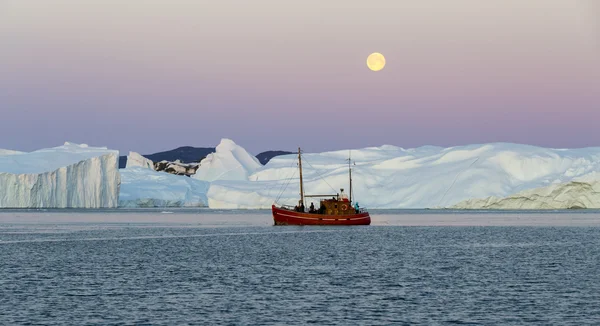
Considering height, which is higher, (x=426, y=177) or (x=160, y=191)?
(x=426, y=177)

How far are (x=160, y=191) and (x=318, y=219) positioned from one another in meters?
76.6

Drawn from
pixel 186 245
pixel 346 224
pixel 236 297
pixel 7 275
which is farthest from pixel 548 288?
pixel 346 224

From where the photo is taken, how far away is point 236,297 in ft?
85.9

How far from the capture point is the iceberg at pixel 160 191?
14600 cm

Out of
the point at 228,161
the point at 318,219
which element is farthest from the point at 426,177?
the point at 228,161

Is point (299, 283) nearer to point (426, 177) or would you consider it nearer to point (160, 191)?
point (426, 177)

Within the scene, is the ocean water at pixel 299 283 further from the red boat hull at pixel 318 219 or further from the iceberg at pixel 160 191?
the iceberg at pixel 160 191

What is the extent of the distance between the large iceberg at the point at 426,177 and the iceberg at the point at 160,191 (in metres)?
17.1

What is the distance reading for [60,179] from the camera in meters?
116

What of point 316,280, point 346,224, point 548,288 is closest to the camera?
point 548,288

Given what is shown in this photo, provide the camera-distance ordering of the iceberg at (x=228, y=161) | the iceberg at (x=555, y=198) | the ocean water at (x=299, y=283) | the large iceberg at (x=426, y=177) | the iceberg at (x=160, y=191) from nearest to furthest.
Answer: the ocean water at (x=299, y=283) < the iceberg at (x=555, y=198) < the large iceberg at (x=426, y=177) < the iceberg at (x=160, y=191) < the iceberg at (x=228, y=161)

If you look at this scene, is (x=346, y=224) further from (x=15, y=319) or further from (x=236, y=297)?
(x=15, y=319)

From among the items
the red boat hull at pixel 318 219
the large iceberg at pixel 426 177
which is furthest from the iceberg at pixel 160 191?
the red boat hull at pixel 318 219

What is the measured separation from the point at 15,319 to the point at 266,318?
6.40m
